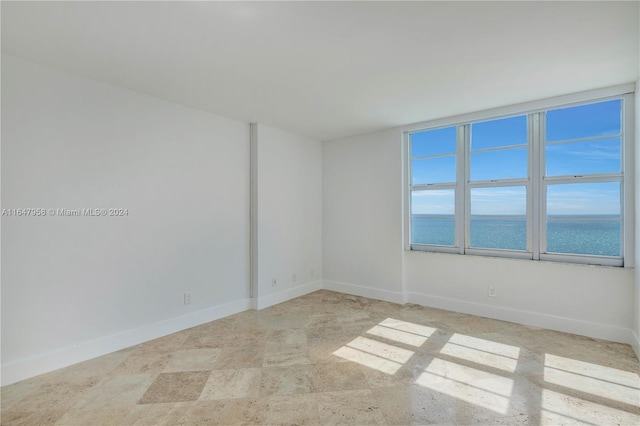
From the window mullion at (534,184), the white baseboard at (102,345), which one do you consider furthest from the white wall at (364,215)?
the white baseboard at (102,345)

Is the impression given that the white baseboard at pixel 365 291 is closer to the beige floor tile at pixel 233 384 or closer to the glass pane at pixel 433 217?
the glass pane at pixel 433 217

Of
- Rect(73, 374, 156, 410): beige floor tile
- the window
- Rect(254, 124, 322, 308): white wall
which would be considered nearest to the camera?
Rect(73, 374, 156, 410): beige floor tile

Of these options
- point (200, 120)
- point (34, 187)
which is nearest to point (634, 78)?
point (200, 120)

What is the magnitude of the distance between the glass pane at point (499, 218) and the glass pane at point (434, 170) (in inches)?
15.9

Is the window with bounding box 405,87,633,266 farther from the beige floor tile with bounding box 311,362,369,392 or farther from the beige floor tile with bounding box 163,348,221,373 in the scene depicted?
the beige floor tile with bounding box 163,348,221,373

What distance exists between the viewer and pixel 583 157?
10.4ft

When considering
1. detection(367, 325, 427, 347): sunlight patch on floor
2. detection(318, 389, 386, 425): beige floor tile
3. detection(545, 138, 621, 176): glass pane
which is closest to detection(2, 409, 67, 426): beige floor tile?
detection(318, 389, 386, 425): beige floor tile

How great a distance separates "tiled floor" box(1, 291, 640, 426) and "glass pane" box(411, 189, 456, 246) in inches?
50.0

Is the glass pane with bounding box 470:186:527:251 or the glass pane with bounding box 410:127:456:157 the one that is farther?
the glass pane with bounding box 410:127:456:157

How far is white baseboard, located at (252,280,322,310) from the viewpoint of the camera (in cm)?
405

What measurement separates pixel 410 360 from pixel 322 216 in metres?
2.99

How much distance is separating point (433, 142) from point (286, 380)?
358cm

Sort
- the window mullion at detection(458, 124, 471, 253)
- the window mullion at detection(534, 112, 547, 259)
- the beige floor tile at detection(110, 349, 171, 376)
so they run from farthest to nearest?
the window mullion at detection(458, 124, 471, 253) < the window mullion at detection(534, 112, 547, 259) < the beige floor tile at detection(110, 349, 171, 376)

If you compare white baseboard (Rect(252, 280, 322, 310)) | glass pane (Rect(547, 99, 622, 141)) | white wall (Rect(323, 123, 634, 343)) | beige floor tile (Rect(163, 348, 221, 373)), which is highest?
glass pane (Rect(547, 99, 622, 141))
